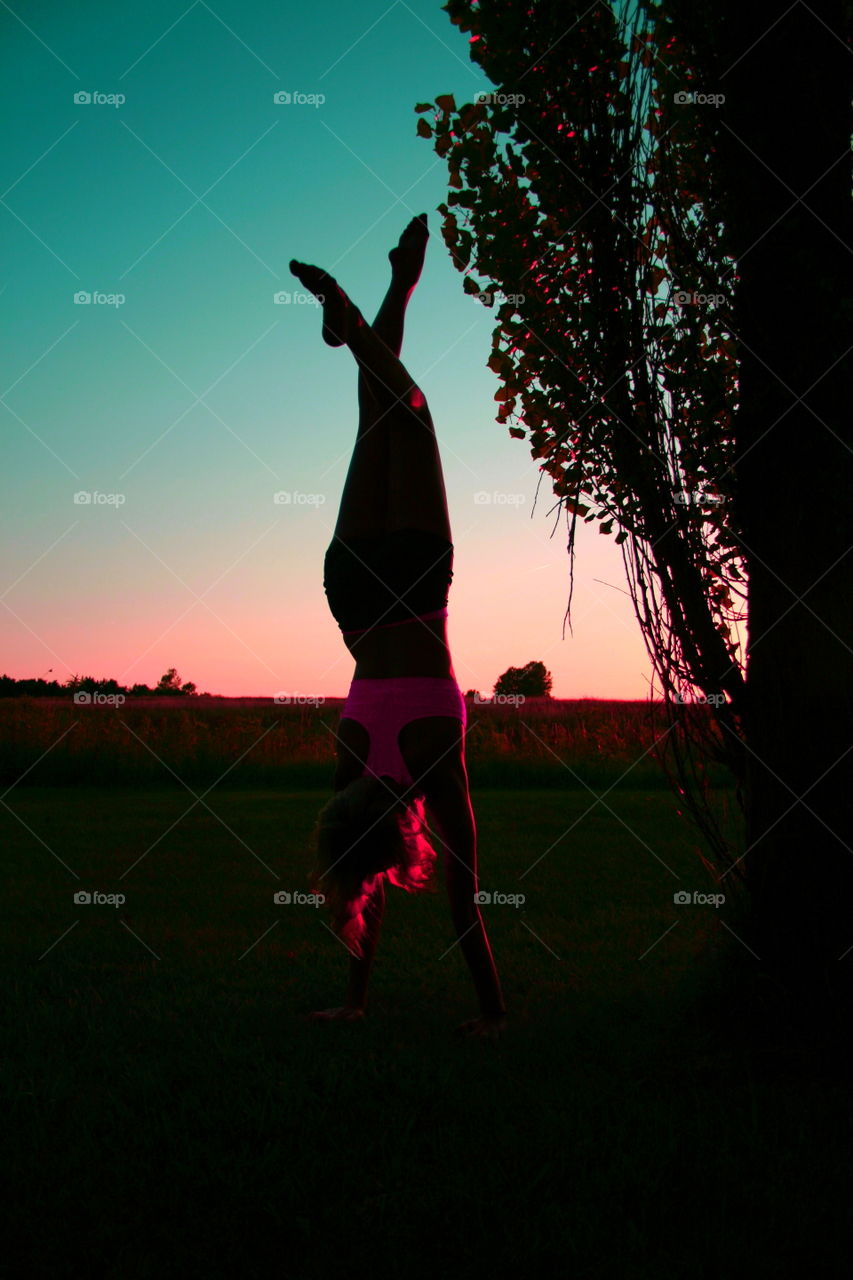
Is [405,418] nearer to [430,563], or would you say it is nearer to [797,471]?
[430,563]

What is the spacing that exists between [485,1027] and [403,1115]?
0.82 meters

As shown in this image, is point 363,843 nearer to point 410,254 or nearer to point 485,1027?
point 485,1027

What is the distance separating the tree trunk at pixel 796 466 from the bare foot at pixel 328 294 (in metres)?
1.77

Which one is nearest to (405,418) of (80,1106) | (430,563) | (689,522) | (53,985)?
(430,563)

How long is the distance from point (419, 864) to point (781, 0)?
4.06 m

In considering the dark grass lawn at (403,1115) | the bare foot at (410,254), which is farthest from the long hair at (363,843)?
the bare foot at (410,254)

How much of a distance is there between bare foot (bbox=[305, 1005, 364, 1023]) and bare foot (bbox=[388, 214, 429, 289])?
3.35 m

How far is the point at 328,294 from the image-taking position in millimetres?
3443

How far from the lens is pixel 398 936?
5805 mm

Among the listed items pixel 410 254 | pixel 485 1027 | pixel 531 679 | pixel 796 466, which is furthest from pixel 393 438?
pixel 531 679

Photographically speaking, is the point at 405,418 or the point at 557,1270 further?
the point at 405,418

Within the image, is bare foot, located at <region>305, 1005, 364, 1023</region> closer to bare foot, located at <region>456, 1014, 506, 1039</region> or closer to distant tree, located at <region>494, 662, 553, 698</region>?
bare foot, located at <region>456, 1014, 506, 1039</region>

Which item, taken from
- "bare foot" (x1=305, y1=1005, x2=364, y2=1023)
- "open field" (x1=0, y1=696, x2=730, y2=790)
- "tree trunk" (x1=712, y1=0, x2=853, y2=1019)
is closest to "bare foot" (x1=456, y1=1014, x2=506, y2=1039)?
"bare foot" (x1=305, y1=1005, x2=364, y2=1023)

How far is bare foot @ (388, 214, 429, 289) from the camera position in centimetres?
388
